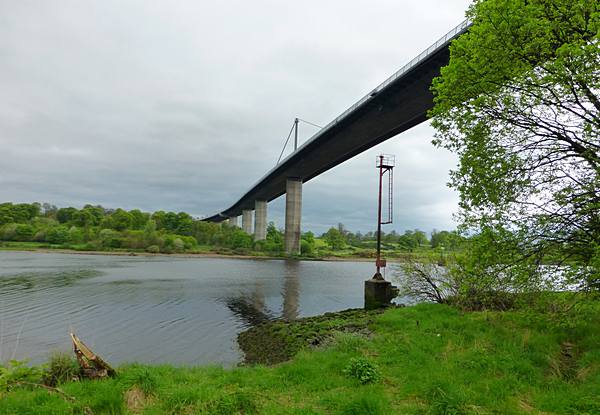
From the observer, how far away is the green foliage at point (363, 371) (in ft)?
27.3

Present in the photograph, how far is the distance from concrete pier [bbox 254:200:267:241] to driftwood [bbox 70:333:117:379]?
119 metres

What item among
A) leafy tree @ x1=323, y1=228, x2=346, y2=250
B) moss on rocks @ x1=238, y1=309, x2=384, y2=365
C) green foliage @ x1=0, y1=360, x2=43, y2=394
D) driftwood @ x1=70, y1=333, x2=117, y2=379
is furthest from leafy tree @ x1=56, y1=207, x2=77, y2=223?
driftwood @ x1=70, y1=333, x2=117, y2=379

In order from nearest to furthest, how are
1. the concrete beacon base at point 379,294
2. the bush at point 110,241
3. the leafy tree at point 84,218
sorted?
1. the concrete beacon base at point 379,294
2. the bush at point 110,241
3. the leafy tree at point 84,218

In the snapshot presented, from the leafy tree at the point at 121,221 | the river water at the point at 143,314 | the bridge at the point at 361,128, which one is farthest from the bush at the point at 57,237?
the river water at the point at 143,314

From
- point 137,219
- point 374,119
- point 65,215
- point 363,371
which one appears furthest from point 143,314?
point 65,215

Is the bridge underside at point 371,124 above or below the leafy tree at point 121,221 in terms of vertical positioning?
above

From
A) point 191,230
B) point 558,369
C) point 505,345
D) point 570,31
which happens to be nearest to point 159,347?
point 505,345

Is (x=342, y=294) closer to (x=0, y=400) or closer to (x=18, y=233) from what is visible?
(x=0, y=400)

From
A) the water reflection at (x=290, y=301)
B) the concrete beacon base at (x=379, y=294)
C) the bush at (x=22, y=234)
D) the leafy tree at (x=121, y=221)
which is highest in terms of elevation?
the leafy tree at (x=121, y=221)

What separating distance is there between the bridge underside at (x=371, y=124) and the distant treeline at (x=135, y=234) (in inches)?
1294

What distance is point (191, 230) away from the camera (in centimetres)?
14475

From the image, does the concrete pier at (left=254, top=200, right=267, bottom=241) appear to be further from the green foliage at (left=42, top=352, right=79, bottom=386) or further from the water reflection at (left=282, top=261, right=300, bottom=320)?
the green foliage at (left=42, top=352, right=79, bottom=386)

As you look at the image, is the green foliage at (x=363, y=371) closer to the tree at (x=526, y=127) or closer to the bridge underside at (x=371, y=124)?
the tree at (x=526, y=127)

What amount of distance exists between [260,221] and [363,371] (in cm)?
12435
